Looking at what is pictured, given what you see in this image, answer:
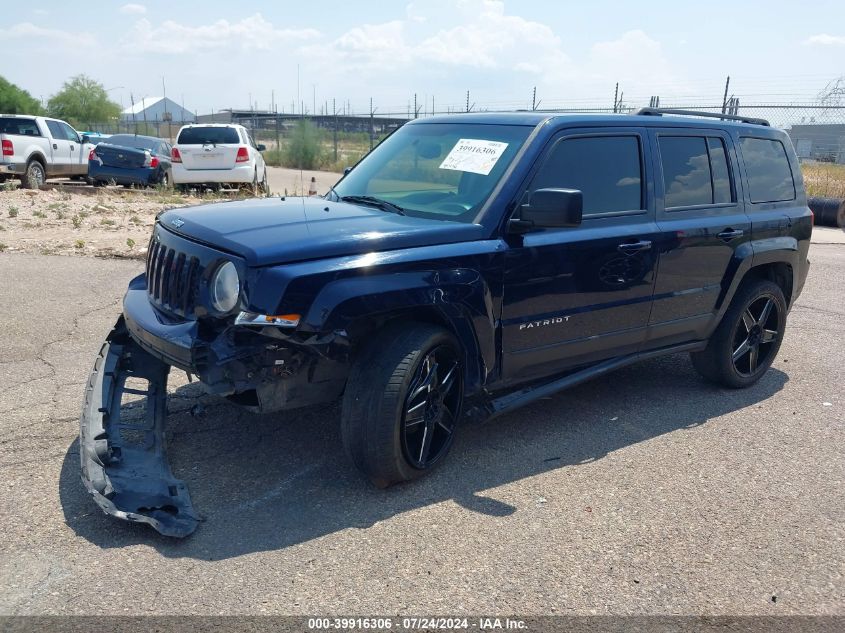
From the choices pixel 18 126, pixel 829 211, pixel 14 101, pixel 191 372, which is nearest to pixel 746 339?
pixel 191 372

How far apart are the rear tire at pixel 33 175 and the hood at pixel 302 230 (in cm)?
1408

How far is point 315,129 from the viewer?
30.1 metres

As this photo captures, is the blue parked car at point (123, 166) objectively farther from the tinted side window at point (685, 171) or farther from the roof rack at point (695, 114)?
the tinted side window at point (685, 171)

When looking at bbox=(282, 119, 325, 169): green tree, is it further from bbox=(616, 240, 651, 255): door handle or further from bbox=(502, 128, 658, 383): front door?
bbox=(616, 240, 651, 255): door handle

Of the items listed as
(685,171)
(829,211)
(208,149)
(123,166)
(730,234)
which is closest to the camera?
(685,171)

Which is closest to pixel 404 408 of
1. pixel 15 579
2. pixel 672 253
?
pixel 15 579

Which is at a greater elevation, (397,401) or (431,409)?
(397,401)

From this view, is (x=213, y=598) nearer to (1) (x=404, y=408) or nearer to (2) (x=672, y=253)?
(1) (x=404, y=408)

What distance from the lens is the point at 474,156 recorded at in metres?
4.39

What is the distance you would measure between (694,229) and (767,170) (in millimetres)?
1251

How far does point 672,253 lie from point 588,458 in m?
1.45

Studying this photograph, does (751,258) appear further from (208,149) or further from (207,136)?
(207,136)

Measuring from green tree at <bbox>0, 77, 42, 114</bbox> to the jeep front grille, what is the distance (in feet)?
210

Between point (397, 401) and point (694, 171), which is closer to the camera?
point (397, 401)
